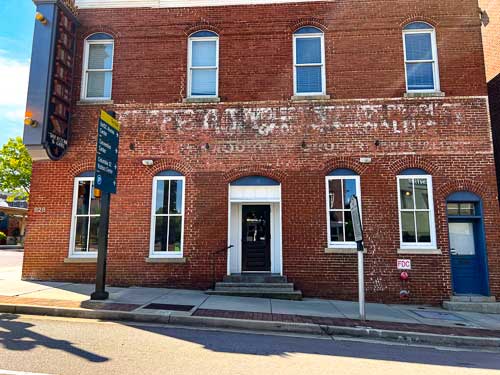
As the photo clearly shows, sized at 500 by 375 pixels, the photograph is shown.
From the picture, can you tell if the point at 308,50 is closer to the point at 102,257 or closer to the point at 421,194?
the point at 421,194

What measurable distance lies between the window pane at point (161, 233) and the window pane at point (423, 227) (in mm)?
7451

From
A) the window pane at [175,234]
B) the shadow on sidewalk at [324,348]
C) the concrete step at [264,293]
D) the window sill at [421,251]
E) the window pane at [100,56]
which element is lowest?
the shadow on sidewalk at [324,348]

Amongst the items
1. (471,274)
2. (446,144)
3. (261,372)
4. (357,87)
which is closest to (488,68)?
(446,144)

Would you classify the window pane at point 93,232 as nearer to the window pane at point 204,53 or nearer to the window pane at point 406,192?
the window pane at point 204,53

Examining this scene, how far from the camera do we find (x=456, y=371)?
18.2ft

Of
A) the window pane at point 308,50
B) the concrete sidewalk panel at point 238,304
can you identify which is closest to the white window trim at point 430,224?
the concrete sidewalk panel at point 238,304

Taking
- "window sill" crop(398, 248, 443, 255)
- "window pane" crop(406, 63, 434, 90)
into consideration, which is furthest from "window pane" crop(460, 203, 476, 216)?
"window pane" crop(406, 63, 434, 90)

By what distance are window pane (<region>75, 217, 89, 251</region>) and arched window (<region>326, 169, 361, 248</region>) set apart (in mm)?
7336

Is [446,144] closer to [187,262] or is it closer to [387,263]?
[387,263]

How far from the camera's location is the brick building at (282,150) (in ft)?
35.3

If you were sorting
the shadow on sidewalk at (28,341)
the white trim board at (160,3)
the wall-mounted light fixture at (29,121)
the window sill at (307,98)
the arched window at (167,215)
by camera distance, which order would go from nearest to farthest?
the shadow on sidewalk at (28,341), the wall-mounted light fixture at (29,121), the arched window at (167,215), the window sill at (307,98), the white trim board at (160,3)

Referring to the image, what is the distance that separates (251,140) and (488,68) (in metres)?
9.10

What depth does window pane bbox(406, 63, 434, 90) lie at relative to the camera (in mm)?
11586

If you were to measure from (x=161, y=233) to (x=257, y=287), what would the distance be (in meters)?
3.31
